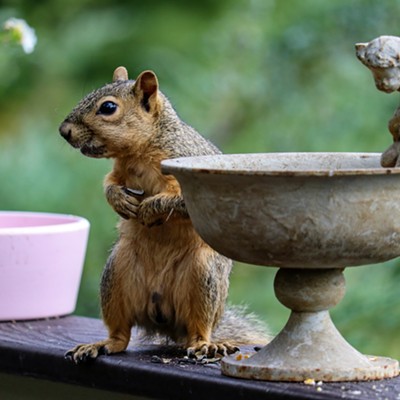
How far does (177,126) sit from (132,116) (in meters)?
0.10

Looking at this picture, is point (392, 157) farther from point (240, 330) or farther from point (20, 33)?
point (20, 33)

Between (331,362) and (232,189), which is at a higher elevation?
(232,189)

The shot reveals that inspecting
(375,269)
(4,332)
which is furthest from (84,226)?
(375,269)

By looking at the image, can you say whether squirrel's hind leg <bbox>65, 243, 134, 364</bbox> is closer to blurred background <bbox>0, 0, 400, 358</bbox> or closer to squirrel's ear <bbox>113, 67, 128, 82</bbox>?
squirrel's ear <bbox>113, 67, 128, 82</bbox>

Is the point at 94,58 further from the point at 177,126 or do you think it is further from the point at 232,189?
the point at 232,189

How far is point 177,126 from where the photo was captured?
8.63 feet

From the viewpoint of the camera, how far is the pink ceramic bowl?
2908mm

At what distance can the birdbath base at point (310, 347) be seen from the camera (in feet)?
7.04

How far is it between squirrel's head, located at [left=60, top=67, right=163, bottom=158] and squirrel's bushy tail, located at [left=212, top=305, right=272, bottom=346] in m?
0.43

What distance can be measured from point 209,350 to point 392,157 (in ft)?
1.87

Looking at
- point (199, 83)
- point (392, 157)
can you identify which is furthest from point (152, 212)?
point (199, 83)

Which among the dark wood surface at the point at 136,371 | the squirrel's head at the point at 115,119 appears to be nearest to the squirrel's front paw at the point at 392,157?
the dark wood surface at the point at 136,371

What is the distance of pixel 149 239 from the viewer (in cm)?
253

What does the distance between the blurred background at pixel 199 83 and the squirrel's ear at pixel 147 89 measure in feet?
5.87
